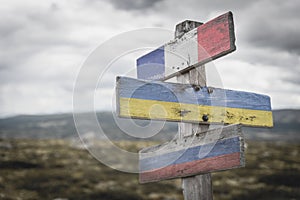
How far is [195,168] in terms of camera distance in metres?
3.75

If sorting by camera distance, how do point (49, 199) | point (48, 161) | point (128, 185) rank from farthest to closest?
point (48, 161)
point (128, 185)
point (49, 199)

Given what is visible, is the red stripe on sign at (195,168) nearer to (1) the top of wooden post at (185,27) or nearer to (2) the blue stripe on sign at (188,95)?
(2) the blue stripe on sign at (188,95)

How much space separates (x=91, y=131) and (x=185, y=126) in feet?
3.56

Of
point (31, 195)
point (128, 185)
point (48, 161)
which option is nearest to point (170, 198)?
point (128, 185)

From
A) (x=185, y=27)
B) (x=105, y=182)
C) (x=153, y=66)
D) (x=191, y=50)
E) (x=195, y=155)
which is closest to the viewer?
(x=195, y=155)

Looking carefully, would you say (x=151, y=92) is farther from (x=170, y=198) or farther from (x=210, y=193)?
(x=170, y=198)

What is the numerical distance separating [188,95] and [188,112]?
0.16 meters

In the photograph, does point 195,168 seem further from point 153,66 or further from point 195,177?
point 153,66

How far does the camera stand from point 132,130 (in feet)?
10.8

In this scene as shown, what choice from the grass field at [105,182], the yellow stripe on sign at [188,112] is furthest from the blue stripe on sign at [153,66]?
the grass field at [105,182]

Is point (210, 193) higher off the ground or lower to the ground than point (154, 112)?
lower

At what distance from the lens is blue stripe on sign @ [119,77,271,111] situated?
3.32 meters

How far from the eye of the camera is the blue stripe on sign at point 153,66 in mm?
4164

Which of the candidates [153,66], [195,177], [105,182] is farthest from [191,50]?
[105,182]
